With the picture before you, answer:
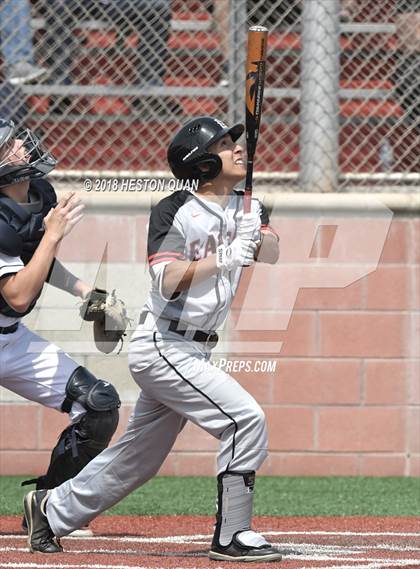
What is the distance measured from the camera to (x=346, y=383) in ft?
22.5

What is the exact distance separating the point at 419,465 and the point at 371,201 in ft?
5.10

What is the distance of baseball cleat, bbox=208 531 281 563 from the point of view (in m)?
4.09

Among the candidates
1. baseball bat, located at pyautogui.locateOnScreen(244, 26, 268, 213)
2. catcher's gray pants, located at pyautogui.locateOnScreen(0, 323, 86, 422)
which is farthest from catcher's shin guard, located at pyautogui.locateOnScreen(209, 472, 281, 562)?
baseball bat, located at pyautogui.locateOnScreen(244, 26, 268, 213)

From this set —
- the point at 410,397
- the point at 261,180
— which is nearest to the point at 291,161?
the point at 261,180

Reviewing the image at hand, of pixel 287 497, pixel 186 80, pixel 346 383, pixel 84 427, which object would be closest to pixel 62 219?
pixel 84 427

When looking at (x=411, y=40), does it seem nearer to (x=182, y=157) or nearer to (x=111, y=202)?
(x=111, y=202)

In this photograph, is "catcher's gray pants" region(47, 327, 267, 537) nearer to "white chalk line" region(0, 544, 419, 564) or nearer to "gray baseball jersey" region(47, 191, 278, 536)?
"gray baseball jersey" region(47, 191, 278, 536)

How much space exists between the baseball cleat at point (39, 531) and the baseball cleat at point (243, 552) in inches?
27.0

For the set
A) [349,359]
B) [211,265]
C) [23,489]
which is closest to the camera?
[211,265]

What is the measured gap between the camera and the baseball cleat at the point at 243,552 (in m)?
4.09

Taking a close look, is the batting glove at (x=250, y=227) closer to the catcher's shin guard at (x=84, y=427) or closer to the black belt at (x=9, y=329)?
the catcher's shin guard at (x=84, y=427)

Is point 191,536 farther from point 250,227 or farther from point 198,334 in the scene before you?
point 250,227

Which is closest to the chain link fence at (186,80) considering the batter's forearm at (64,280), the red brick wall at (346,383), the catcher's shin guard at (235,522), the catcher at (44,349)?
the red brick wall at (346,383)

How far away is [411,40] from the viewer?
727 centimetres
